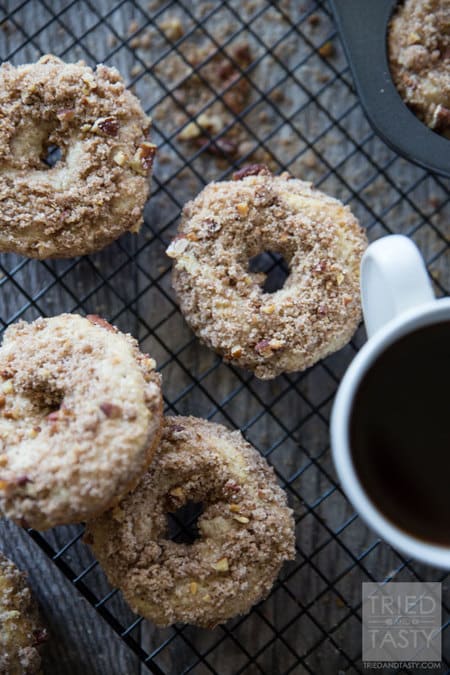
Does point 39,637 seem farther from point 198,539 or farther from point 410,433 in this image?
point 410,433

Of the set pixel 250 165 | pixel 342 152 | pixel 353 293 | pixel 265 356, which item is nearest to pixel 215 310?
pixel 265 356

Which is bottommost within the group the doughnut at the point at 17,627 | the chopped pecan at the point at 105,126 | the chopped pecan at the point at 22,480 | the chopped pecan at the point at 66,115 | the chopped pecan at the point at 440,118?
the doughnut at the point at 17,627

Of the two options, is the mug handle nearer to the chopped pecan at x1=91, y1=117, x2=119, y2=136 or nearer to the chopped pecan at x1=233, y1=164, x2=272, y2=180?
the chopped pecan at x1=233, y1=164, x2=272, y2=180

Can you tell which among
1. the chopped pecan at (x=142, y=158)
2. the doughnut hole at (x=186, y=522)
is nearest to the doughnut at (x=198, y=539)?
the doughnut hole at (x=186, y=522)

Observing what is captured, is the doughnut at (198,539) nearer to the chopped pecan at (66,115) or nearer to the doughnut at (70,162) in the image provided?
the doughnut at (70,162)

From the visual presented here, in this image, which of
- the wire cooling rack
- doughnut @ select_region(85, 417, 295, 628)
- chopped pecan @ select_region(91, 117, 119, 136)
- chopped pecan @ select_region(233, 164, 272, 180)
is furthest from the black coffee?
chopped pecan @ select_region(91, 117, 119, 136)

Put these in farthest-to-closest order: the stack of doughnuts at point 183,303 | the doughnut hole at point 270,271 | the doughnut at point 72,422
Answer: the doughnut hole at point 270,271
the stack of doughnuts at point 183,303
the doughnut at point 72,422

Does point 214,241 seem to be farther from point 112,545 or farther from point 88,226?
point 112,545
